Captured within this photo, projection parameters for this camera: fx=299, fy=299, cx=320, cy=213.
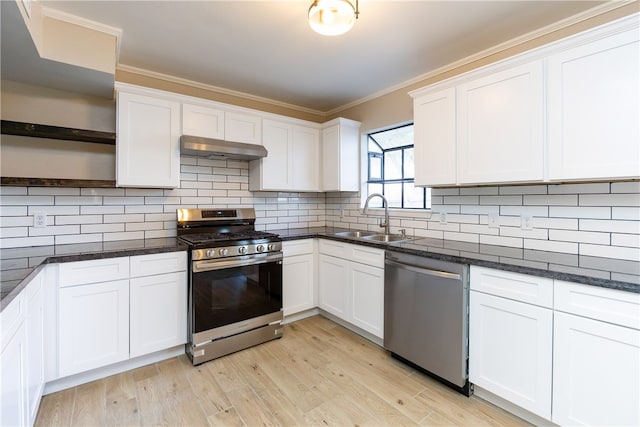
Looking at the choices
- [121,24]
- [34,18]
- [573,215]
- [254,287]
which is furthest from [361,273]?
[34,18]

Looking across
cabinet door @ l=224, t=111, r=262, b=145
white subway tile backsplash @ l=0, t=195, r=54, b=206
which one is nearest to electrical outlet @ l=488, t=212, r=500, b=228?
cabinet door @ l=224, t=111, r=262, b=145

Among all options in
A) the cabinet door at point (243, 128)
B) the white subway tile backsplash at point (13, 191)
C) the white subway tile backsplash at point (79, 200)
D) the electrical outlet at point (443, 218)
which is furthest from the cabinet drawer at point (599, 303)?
the white subway tile backsplash at point (13, 191)

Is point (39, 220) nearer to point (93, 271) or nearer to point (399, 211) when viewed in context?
point (93, 271)

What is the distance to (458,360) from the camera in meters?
1.97

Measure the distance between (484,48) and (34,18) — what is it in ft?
10.2

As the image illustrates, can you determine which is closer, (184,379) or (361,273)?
(184,379)

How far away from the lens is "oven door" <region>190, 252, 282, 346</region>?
7.79 feet

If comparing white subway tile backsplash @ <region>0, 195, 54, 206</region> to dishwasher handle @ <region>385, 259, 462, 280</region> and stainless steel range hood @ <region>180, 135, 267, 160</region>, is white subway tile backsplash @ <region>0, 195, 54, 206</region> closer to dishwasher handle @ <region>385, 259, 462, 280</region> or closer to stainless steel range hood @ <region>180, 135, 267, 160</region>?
stainless steel range hood @ <region>180, 135, 267, 160</region>

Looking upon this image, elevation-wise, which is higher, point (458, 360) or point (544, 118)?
point (544, 118)

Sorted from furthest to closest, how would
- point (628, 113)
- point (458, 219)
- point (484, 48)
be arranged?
point (458, 219) < point (484, 48) < point (628, 113)

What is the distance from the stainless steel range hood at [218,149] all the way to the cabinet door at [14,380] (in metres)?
1.67

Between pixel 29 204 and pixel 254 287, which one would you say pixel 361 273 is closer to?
pixel 254 287

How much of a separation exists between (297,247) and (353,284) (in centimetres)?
69

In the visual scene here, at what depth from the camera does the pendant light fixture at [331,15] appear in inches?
62.9
